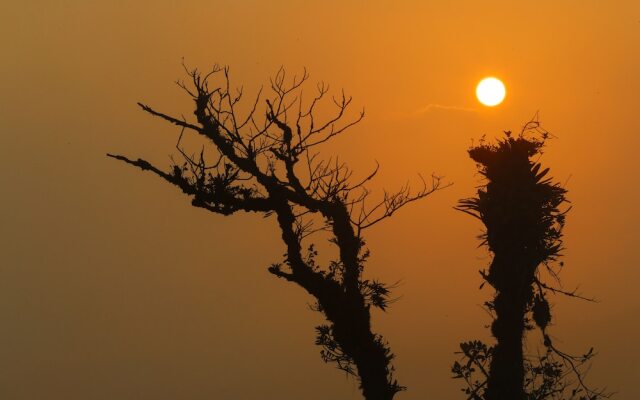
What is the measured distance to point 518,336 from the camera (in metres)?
21.8

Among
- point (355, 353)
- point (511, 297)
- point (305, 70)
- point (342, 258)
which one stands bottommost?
point (355, 353)

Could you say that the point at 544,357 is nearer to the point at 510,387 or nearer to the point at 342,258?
the point at 510,387

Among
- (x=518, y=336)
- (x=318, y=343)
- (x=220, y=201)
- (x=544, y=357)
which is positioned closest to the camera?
(x=220, y=201)

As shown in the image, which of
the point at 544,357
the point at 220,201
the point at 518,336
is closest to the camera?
the point at 220,201

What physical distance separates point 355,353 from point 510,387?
15.8 ft

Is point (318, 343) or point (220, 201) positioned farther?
point (318, 343)

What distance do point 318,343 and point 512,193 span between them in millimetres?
6579

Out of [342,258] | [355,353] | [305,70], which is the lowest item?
[355,353]

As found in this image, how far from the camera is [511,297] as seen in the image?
71.6ft

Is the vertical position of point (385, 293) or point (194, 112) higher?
point (194, 112)

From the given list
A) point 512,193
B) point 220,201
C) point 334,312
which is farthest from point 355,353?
point 512,193

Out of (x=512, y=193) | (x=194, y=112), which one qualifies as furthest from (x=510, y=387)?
(x=194, y=112)

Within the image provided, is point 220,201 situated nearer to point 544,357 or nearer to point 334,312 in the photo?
point 334,312

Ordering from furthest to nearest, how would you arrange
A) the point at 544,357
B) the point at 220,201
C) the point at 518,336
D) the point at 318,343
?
the point at 544,357
the point at 518,336
the point at 318,343
the point at 220,201
